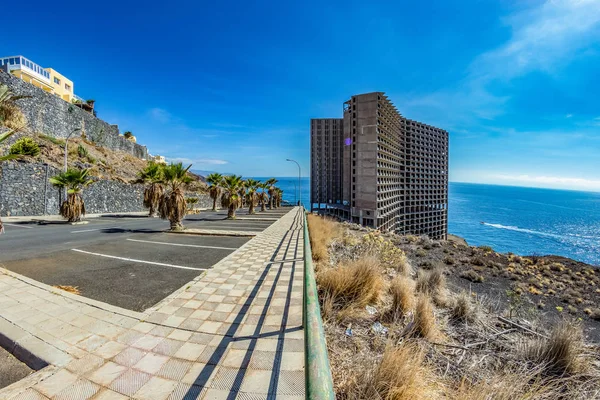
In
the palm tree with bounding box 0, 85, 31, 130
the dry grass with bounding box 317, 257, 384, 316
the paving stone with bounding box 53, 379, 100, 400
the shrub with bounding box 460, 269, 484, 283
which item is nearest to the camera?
the paving stone with bounding box 53, 379, 100, 400

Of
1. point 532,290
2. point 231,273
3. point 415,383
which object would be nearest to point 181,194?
point 231,273

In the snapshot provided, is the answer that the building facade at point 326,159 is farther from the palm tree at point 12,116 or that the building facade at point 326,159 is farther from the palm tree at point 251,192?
the palm tree at point 12,116

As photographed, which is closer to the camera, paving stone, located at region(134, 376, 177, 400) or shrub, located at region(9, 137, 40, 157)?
paving stone, located at region(134, 376, 177, 400)

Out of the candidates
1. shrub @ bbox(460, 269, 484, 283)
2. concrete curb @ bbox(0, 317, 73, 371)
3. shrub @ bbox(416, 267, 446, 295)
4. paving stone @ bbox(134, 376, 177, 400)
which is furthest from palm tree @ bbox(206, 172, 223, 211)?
paving stone @ bbox(134, 376, 177, 400)

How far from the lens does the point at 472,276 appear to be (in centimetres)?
1241

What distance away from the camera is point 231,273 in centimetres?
628

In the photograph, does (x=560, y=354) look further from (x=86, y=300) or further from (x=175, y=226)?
(x=175, y=226)

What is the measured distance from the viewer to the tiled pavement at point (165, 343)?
8.19 feet

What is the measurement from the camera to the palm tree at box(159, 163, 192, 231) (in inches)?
570

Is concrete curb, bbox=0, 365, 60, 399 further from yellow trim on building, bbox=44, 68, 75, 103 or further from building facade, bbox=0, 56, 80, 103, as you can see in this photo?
yellow trim on building, bbox=44, 68, 75, 103

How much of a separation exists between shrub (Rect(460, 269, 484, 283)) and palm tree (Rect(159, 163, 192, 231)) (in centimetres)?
1583

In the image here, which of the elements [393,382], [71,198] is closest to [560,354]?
[393,382]

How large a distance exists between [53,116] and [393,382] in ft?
154

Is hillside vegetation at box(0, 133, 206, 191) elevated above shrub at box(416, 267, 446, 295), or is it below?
above
